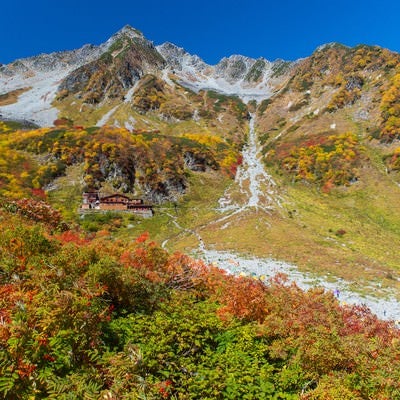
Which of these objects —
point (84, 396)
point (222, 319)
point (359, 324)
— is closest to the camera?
point (84, 396)

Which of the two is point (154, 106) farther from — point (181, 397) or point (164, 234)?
point (181, 397)

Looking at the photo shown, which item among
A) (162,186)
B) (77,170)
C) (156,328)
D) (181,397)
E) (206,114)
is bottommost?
(181,397)

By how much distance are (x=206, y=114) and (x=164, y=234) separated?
385ft

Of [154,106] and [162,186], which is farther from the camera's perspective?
[154,106]

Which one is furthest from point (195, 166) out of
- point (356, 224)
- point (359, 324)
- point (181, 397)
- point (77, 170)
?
point (181, 397)

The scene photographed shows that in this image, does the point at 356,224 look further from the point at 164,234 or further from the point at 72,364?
the point at 72,364

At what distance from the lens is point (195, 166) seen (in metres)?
97.9

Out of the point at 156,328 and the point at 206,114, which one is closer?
the point at 156,328

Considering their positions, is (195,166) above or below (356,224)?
above

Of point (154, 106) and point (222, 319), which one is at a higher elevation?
point (154, 106)

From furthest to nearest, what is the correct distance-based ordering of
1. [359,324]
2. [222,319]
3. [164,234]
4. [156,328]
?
[164,234] → [359,324] → [222,319] → [156,328]

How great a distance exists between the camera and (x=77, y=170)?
275 feet

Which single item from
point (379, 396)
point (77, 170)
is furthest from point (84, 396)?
point (77, 170)

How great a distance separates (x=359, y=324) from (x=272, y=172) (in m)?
93.0
